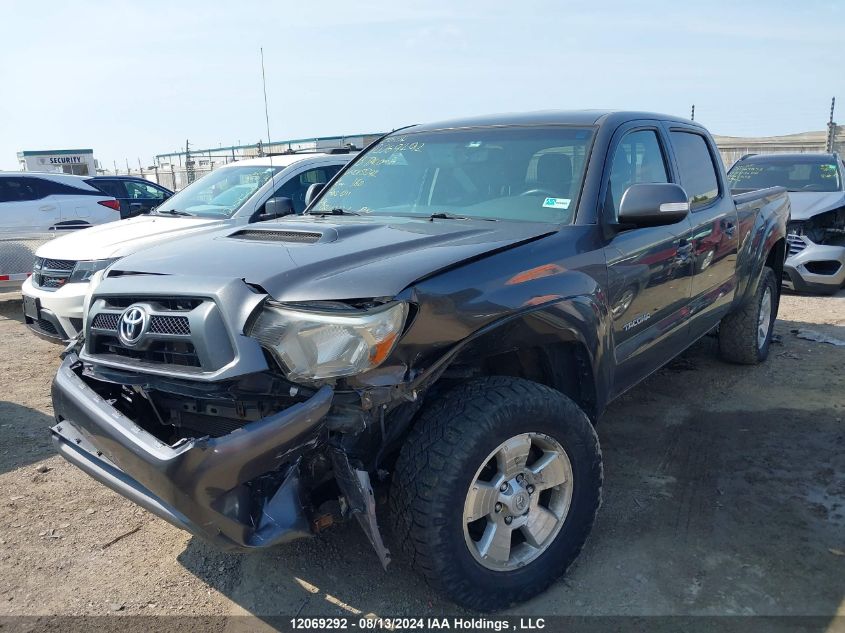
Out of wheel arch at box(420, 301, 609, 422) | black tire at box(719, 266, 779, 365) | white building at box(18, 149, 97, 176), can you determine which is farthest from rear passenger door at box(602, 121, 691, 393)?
white building at box(18, 149, 97, 176)

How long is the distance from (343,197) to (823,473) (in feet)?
10.0

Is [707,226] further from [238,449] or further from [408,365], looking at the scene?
[238,449]

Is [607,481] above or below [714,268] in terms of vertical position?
below

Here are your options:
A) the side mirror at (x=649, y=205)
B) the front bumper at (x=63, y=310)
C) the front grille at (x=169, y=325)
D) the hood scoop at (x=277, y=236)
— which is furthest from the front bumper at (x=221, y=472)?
the front bumper at (x=63, y=310)

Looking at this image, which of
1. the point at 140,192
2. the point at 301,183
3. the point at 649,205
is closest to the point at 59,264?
the point at 301,183

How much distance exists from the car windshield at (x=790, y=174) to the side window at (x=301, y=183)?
18.7 ft

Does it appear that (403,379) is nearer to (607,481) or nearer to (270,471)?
(270,471)

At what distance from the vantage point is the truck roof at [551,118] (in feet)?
11.7

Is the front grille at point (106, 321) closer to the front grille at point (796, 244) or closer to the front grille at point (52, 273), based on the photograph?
the front grille at point (52, 273)

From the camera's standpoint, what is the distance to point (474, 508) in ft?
8.17

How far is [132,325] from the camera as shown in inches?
97.1

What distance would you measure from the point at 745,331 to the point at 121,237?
5329 millimetres

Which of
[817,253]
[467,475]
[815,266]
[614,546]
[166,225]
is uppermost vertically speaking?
[166,225]

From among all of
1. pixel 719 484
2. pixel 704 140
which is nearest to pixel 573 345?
pixel 719 484
